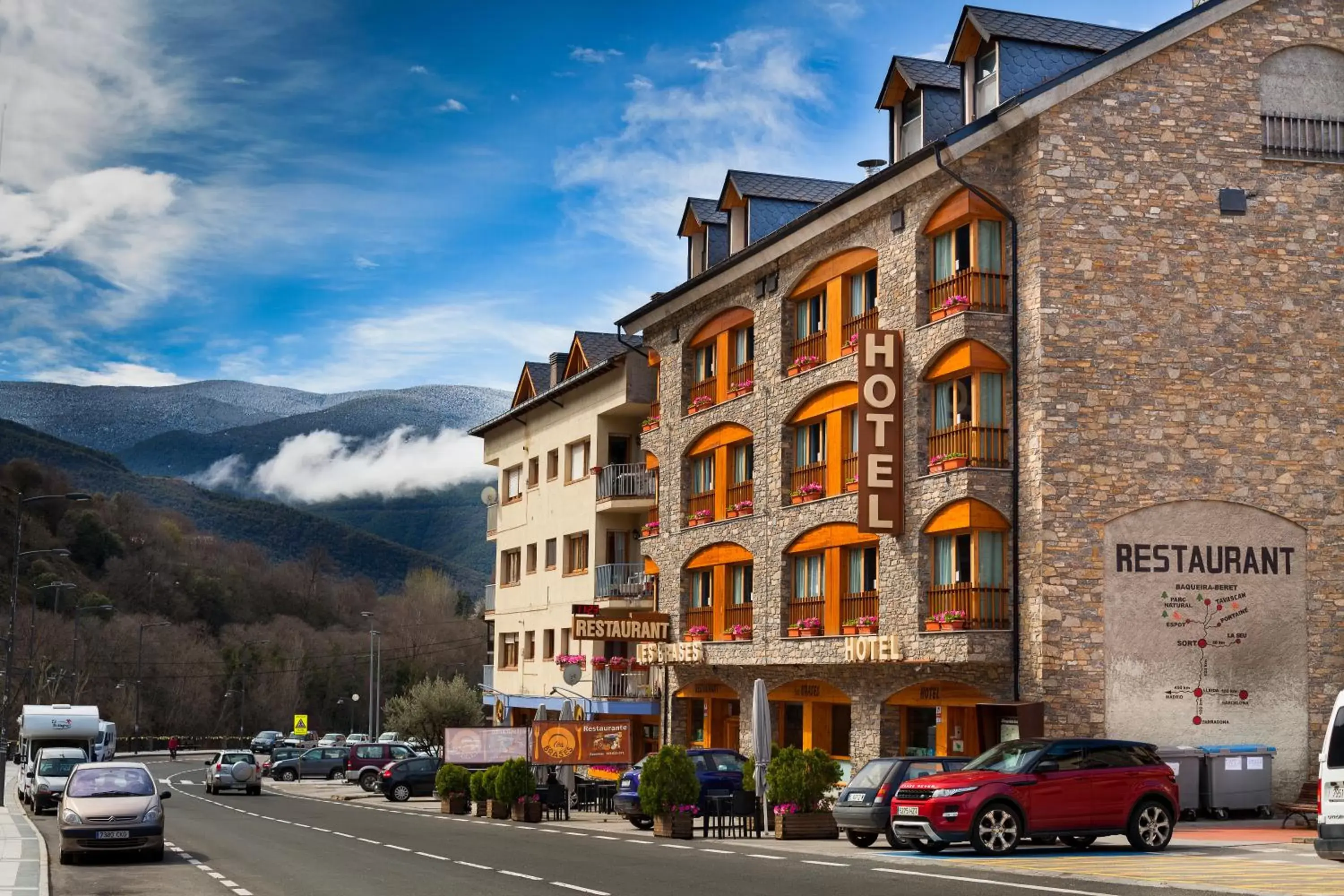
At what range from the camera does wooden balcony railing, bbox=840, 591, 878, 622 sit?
35719mm

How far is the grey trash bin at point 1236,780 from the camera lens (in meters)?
29.6

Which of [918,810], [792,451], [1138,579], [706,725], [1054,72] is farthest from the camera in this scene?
[706,725]

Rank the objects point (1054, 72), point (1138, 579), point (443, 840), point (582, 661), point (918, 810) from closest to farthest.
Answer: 1. point (918, 810)
2. point (443, 840)
3. point (1138, 579)
4. point (1054, 72)
5. point (582, 661)

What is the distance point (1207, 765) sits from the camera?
2962 centimetres

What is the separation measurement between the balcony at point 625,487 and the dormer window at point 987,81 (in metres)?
20.4

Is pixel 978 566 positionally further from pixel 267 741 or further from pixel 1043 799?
pixel 267 741

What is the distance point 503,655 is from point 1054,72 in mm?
38209

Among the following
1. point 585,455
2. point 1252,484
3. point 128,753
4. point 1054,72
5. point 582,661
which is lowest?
point 128,753

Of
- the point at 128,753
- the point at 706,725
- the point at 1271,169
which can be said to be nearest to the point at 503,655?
the point at 706,725

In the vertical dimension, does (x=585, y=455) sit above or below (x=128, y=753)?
above

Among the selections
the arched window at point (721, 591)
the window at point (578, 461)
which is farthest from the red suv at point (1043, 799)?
the window at point (578, 461)

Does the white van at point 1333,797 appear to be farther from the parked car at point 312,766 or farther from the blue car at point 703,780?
the parked car at point 312,766

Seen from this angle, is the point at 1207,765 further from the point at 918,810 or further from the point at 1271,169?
the point at 1271,169

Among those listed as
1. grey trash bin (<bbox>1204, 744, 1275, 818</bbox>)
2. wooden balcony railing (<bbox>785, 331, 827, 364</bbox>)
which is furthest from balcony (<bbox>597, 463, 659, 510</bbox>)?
grey trash bin (<bbox>1204, 744, 1275, 818</bbox>)
